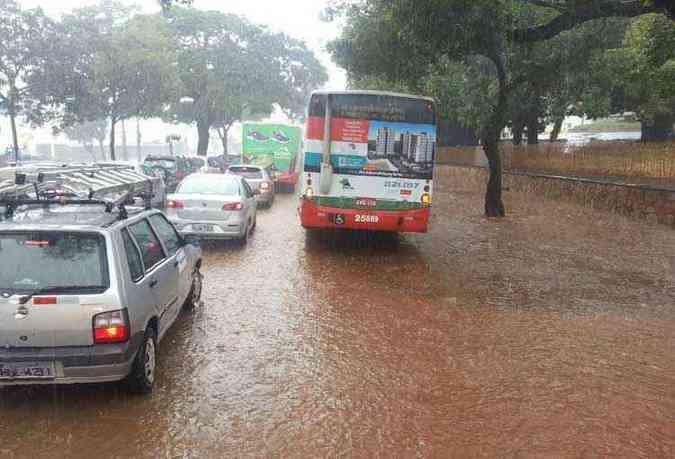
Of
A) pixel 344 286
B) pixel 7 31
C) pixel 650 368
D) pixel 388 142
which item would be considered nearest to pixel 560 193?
pixel 388 142

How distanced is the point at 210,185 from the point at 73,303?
7683mm

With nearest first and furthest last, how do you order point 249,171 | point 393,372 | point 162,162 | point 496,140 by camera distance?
point 393,372, point 496,140, point 249,171, point 162,162

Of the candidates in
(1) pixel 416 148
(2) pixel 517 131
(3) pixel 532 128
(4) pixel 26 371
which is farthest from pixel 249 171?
(3) pixel 532 128

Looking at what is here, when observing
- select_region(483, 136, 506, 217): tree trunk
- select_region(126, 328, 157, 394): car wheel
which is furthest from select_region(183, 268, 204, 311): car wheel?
select_region(483, 136, 506, 217): tree trunk

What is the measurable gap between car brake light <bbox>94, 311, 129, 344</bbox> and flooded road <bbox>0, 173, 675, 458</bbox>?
0.66 m

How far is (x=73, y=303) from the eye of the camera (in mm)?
4008

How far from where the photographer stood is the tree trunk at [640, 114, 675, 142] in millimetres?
27281

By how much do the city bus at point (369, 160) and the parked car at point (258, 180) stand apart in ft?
28.1

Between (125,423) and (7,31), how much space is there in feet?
79.2

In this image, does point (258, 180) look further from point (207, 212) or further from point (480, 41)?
point (480, 41)

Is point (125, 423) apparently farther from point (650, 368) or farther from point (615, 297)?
point (615, 297)

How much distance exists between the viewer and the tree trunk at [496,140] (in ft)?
47.6

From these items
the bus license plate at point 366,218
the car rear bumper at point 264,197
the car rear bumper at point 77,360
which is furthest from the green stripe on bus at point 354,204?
the car rear bumper at point 264,197

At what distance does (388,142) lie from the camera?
10.1 m
